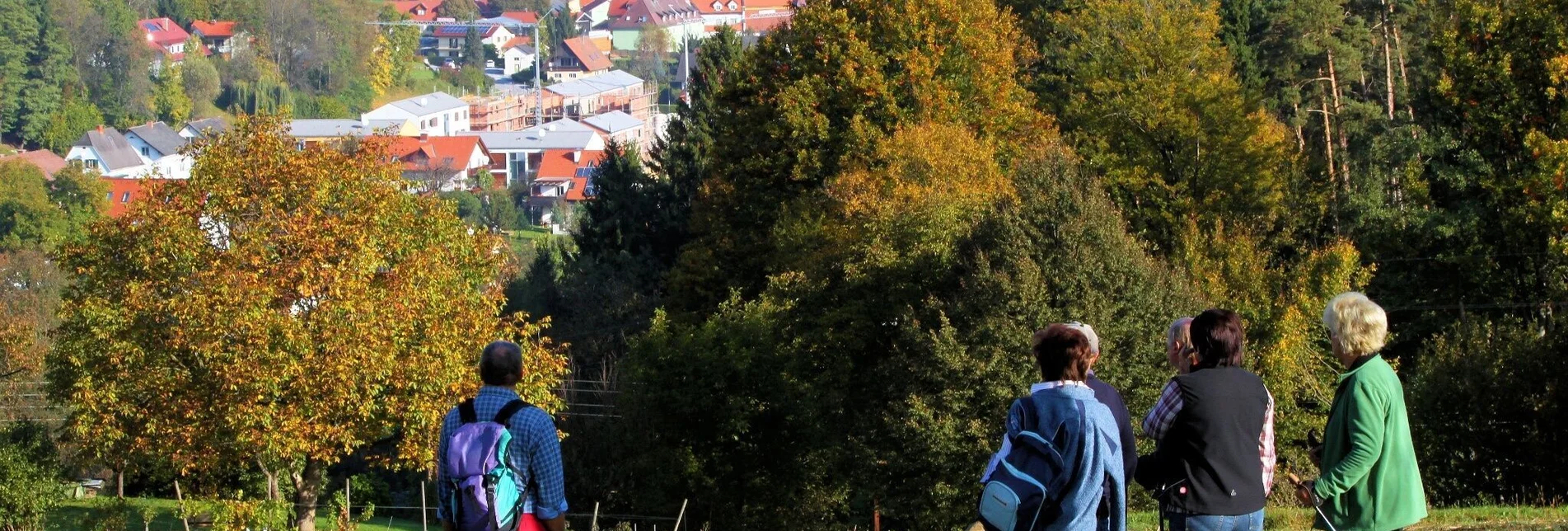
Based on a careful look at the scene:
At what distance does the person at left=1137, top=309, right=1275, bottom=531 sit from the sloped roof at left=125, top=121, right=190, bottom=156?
14202 cm

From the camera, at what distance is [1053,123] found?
3356 cm

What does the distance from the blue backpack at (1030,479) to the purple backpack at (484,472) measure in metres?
1.93

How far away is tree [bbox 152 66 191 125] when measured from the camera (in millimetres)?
155375

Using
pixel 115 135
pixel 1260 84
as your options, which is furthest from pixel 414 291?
pixel 115 135

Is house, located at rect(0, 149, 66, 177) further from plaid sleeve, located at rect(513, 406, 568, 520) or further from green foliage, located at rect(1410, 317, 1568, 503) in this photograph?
plaid sleeve, located at rect(513, 406, 568, 520)

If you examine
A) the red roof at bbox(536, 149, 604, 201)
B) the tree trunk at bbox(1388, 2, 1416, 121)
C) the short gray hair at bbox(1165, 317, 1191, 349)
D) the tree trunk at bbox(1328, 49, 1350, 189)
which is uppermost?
the red roof at bbox(536, 149, 604, 201)

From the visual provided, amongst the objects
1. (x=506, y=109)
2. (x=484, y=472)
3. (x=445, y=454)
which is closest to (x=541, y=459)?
(x=484, y=472)

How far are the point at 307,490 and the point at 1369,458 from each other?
1692 cm

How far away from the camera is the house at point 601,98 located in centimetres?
18945

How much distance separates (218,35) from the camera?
610 ft

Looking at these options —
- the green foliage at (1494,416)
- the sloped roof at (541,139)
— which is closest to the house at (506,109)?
the sloped roof at (541,139)

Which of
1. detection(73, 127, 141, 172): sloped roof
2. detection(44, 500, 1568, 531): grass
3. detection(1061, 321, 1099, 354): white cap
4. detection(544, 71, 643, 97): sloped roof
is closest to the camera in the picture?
detection(1061, 321, 1099, 354): white cap

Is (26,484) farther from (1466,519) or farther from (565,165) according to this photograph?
(565,165)

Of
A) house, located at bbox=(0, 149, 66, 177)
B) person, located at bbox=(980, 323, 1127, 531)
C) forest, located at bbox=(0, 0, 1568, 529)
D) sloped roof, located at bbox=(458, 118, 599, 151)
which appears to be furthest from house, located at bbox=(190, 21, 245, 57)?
person, located at bbox=(980, 323, 1127, 531)
